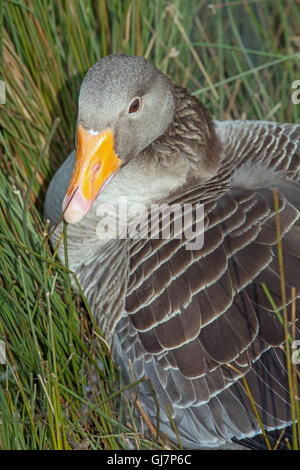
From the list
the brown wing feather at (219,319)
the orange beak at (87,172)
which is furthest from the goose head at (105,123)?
the brown wing feather at (219,319)

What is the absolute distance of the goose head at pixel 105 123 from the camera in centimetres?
277

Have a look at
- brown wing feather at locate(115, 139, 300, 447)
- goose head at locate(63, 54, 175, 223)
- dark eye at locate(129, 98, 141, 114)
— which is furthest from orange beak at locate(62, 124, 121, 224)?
brown wing feather at locate(115, 139, 300, 447)

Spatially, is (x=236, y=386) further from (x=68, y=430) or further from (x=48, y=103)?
(x=48, y=103)

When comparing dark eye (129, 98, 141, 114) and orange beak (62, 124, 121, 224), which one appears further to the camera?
dark eye (129, 98, 141, 114)

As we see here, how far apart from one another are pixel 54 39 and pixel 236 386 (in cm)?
265

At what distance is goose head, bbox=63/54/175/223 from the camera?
9.09 feet

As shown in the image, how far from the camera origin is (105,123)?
2807mm

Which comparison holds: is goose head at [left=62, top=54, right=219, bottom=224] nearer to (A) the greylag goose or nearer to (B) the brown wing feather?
(A) the greylag goose

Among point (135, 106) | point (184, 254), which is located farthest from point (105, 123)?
point (184, 254)

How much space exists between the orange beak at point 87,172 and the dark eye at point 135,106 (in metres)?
0.19

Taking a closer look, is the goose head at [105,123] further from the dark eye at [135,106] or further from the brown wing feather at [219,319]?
the brown wing feather at [219,319]

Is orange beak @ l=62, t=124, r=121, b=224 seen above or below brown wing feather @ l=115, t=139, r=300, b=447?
above

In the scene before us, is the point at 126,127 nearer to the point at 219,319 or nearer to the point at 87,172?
the point at 87,172

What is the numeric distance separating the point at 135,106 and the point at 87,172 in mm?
446
